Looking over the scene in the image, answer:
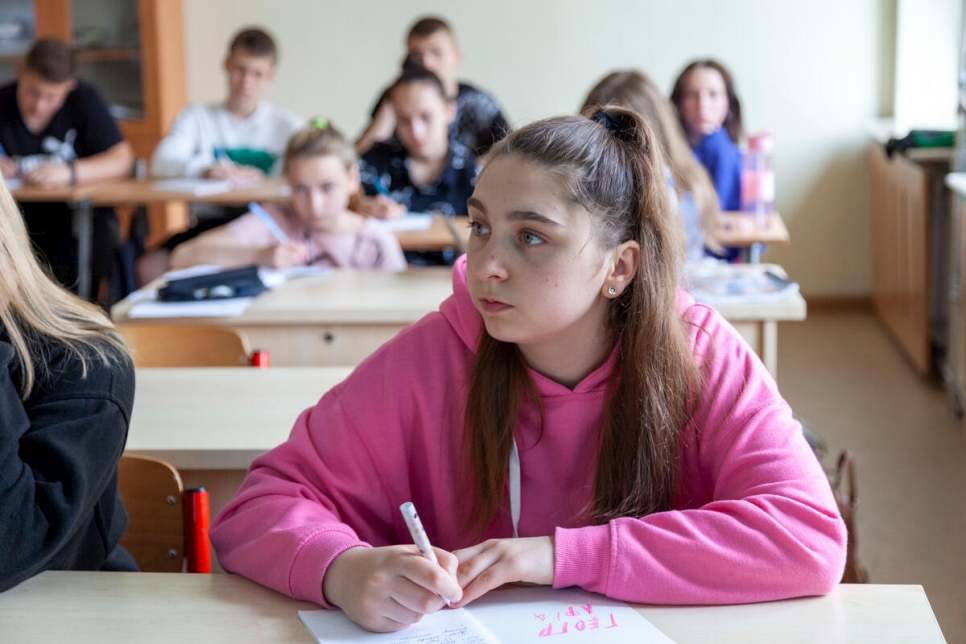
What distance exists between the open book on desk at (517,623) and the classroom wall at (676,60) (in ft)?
14.9

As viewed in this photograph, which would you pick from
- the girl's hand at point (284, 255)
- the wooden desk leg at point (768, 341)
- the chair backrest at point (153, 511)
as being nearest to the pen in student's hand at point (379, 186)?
the girl's hand at point (284, 255)

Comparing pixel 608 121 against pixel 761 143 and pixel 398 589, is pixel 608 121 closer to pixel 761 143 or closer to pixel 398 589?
pixel 398 589

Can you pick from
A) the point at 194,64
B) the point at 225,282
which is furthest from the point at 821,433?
the point at 194,64

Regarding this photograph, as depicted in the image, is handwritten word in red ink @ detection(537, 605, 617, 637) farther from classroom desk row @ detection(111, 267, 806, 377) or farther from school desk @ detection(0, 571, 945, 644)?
classroom desk row @ detection(111, 267, 806, 377)

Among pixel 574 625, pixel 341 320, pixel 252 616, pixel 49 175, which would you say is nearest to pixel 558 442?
pixel 574 625

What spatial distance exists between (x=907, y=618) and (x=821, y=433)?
2.82m

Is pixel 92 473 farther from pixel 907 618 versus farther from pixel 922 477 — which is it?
pixel 922 477

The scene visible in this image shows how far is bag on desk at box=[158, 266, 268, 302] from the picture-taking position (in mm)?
2734

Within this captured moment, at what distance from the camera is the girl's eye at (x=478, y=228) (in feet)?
4.10

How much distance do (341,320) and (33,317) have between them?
1.36 metres

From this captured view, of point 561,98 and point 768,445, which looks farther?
point 561,98

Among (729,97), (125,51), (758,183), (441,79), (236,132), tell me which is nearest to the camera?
(758,183)

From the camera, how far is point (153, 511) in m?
1.62

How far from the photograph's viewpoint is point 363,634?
1.10 m
